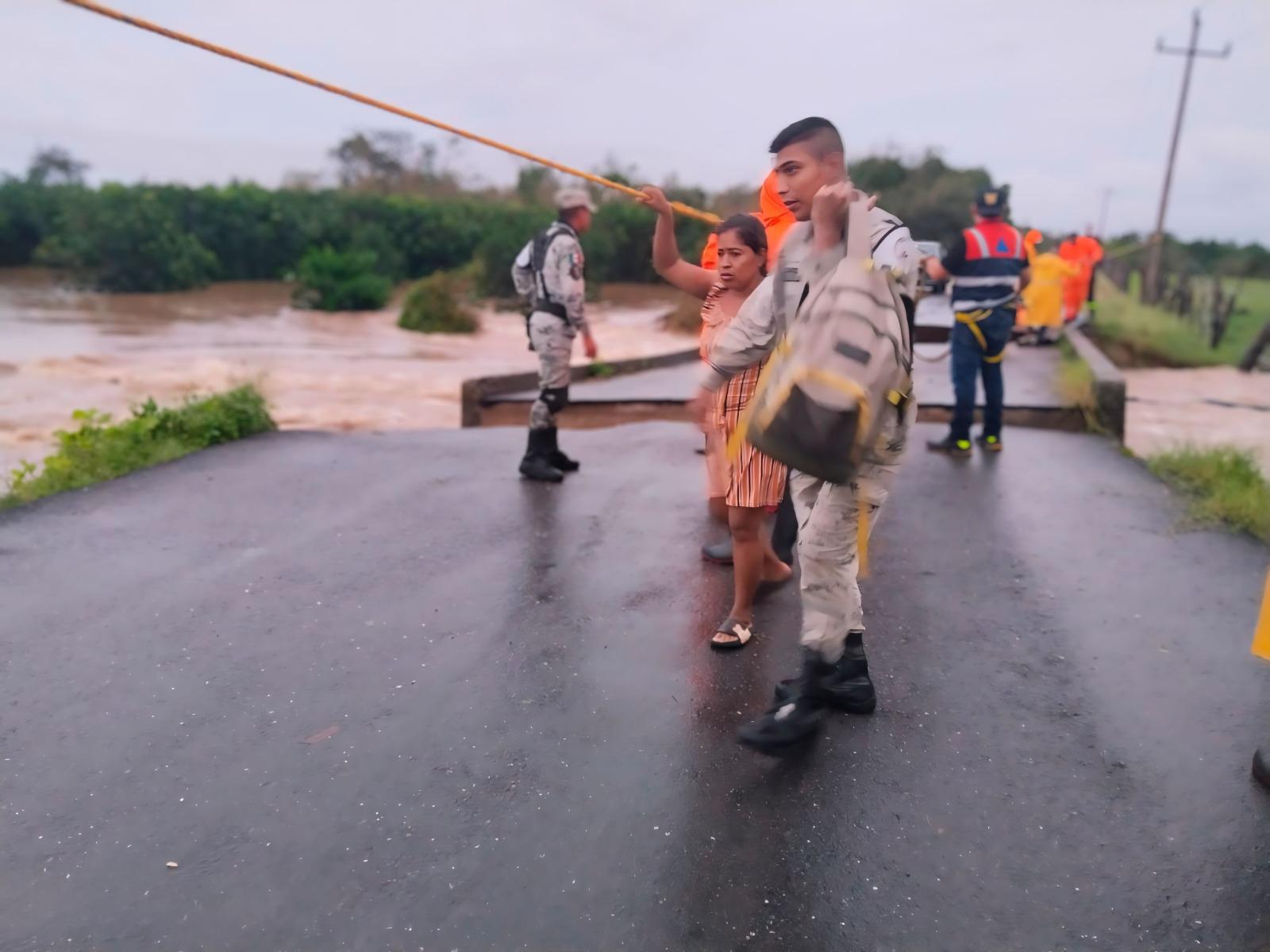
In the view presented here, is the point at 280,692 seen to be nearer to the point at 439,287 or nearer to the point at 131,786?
the point at 131,786

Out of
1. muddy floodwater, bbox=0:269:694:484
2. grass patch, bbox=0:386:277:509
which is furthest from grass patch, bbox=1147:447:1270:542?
muddy floodwater, bbox=0:269:694:484

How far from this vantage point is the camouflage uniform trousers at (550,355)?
6.25 m

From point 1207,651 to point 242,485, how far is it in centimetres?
545

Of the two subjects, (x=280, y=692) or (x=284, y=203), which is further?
(x=284, y=203)

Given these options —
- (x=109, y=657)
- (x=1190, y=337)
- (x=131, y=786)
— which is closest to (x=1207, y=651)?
(x=131, y=786)

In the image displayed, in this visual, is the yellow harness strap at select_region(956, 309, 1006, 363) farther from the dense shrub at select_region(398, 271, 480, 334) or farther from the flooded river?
the dense shrub at select_region(398, 271, 480, 334)

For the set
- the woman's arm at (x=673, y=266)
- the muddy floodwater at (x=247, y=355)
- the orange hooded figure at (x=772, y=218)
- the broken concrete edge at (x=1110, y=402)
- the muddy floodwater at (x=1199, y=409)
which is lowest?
the muddy floodwater at (x=247, y=355)

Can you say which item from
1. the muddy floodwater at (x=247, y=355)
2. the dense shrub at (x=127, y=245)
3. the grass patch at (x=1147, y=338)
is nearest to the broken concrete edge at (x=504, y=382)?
the muddy floodwater at (x=247, y=355)

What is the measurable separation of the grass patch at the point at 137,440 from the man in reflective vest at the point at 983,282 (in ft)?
17.8

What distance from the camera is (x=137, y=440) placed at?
7141mm

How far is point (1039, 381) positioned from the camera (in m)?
11.1

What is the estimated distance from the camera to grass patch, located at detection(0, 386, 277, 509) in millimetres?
6301

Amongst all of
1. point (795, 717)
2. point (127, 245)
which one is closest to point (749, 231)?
point (795, 717)

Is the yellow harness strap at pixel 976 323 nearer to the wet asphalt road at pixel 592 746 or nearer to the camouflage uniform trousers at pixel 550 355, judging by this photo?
the wet asphalt road at pixel 592 746
